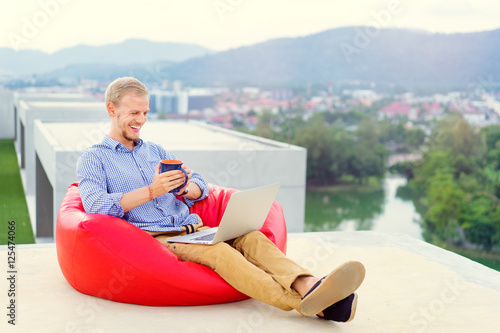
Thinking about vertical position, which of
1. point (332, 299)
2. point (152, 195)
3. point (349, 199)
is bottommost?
point (349, 199)

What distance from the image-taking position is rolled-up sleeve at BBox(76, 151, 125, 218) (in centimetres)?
232

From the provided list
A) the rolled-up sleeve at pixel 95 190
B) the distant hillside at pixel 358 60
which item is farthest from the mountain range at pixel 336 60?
the rolled-up sleeve at pixel 95 190

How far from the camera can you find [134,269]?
231cm

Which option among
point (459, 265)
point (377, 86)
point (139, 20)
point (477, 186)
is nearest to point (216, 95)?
point (139, 20)

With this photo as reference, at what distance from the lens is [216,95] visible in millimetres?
28484

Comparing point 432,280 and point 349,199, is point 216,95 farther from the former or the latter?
point 432,280

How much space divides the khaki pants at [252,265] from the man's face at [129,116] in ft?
1.44

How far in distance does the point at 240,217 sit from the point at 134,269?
0.47 metres

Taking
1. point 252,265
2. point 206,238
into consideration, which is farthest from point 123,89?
point 252,265

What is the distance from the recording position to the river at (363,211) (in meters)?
33.6

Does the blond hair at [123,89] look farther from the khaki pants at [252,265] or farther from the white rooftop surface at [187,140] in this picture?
the white rooftop surface at [187,140]

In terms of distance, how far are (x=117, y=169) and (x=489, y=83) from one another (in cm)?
3345

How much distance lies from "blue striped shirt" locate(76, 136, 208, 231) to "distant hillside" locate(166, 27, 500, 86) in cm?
2477

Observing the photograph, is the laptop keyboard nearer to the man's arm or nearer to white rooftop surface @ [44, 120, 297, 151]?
the man's arm
